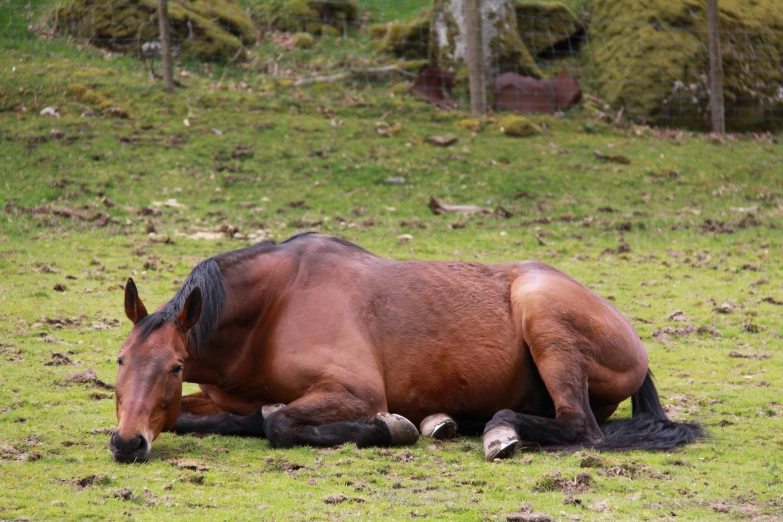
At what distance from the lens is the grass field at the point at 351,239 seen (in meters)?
4.46

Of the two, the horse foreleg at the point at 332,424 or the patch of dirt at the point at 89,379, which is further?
the patch of dirt at the point at 89,379

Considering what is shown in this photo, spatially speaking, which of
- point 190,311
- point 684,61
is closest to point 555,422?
point 190,311

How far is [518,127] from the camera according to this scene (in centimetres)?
1716

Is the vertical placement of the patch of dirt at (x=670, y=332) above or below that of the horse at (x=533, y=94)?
below

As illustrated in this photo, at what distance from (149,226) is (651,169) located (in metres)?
8.82

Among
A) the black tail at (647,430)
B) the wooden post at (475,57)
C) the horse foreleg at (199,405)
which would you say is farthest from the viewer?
the wooden post at (475,57)

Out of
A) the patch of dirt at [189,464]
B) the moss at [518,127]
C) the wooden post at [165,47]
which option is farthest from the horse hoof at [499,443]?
the wooden post at [165,47]

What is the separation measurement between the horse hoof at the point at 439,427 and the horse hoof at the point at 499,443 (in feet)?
1.55

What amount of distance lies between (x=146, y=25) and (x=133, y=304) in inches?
596

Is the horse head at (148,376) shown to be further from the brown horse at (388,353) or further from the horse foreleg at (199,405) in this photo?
the horse foreleg at (199,405)

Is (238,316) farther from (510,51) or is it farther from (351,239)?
(510,51)

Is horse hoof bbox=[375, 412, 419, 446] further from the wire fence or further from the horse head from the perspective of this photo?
the wire fence

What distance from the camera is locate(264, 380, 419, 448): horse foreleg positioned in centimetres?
530

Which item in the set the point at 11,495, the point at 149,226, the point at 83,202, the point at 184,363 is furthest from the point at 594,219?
the point at 11,495
